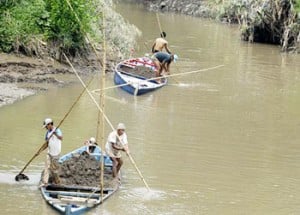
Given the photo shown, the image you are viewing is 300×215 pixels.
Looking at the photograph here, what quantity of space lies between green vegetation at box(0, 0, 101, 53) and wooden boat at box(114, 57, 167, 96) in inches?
63.6

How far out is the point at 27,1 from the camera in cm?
→ 2175

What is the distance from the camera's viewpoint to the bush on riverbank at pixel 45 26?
20.8 m

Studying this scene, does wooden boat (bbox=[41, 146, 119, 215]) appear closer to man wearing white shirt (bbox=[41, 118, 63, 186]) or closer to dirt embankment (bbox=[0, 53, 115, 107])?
man wearing white shirt (bbox=[41, 118, 63, 186])

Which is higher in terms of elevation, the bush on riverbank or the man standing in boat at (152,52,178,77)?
the bush on riverbank

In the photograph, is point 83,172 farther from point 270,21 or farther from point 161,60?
point 270,21

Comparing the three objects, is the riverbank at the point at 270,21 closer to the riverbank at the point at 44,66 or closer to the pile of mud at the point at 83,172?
the riverbank at the point at 44,66

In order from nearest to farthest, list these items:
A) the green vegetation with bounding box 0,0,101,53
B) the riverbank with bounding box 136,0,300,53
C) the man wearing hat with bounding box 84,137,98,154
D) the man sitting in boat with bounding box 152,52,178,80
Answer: the man wearing hat with bounding box 84,137,98,154 < the green vegetation with bounding box 0,0,101,53 < the man sitting in boat with bounding box 152,52,178,80 < the riverbank with bounding box 136,0,300,53

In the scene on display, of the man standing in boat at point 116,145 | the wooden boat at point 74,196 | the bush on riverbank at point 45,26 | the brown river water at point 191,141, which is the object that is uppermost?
the bush on riverbank at point 45,26

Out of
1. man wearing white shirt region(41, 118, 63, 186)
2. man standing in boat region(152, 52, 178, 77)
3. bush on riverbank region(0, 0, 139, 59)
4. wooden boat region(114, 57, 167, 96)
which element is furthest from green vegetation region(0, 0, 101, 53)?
man wearing white shirt region(41, 118, 63, 186)

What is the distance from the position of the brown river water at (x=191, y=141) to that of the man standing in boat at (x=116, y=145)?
0.39 m

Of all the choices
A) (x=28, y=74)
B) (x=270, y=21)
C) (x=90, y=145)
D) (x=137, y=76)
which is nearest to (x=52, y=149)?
(x=90, y=145)

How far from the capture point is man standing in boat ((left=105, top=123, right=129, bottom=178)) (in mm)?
11789

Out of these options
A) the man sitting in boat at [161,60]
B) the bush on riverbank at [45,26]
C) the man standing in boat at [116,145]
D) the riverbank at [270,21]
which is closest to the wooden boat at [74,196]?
the man standing in boat at [116,145]

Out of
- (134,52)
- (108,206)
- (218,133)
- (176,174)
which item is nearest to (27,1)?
(134,52)
